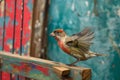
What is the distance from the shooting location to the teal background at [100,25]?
225 centimetres

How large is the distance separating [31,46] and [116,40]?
80 cm

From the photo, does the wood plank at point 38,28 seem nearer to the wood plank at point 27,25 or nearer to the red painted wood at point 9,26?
the wood plank at point 27,25

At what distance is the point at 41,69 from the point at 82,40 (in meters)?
0.31

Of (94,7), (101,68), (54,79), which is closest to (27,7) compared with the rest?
(94,7)

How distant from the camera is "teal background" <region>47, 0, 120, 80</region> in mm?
2246

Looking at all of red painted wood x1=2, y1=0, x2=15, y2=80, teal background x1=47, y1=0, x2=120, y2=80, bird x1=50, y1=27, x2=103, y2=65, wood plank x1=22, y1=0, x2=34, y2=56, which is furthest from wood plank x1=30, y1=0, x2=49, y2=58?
bird x1=50, y1=27, x2=103, y2=65

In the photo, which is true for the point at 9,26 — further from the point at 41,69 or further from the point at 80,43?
the point at 80,43

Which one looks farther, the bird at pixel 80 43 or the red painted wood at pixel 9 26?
the red painted wood at pixel 9 26

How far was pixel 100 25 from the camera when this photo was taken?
2301 mm

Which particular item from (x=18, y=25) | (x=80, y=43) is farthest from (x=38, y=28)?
(x=80, y=43)

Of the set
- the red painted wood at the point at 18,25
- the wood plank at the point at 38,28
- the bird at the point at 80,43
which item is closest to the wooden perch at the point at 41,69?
the bird at the point at 80,43

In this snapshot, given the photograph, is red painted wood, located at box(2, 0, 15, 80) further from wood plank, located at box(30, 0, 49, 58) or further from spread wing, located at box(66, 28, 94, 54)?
spread wing, located at box(66, 28, 94, 54)

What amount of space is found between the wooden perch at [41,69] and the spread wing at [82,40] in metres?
0.13

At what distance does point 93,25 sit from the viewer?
91.9 inches
